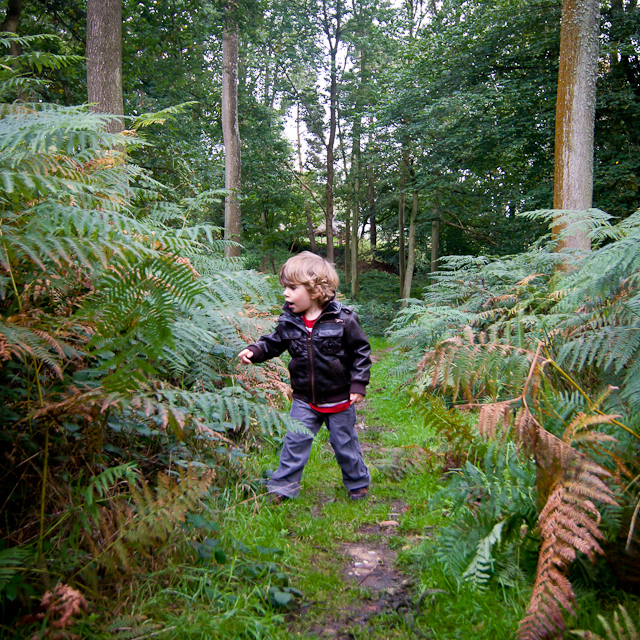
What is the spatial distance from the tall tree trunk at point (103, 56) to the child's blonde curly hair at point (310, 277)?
14.9 feet

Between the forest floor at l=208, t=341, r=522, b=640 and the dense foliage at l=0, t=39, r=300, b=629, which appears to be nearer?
the dense foliage at l=0, t=39, r=300, b=629

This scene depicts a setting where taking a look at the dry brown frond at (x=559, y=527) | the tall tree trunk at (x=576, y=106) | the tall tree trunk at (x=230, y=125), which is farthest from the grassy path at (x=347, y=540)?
the tall tree trunk at (x=230, y=125)

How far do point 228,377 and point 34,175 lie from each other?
219 cm

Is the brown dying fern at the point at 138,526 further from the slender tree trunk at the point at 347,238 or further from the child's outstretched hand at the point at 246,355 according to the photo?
the slender tree trunk at the point at 347,238

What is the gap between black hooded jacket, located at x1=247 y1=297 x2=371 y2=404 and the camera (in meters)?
3.11

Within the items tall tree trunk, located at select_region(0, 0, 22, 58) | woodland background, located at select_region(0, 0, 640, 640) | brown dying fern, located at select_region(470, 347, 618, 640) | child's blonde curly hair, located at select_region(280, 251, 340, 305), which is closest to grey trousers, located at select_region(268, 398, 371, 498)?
woodland background, located at select_region(0, 0, 640, 640)

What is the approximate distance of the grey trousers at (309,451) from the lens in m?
3.07

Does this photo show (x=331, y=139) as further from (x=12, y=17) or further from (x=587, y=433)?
(x=587, y=433)

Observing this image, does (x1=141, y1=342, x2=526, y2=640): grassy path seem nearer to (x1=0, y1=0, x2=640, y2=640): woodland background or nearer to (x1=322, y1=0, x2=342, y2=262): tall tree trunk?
(x1=0, y1=0, x2=640, y2=640): woodland background

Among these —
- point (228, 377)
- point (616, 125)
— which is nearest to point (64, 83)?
point (228, 377)

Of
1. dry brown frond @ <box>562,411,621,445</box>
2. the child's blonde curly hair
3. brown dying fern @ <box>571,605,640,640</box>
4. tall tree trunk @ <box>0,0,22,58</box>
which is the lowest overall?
brown dying fern @ <box>571,605,640,640</box>

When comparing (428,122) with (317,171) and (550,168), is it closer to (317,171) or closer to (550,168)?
(550,168)

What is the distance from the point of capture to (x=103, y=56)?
6.17m

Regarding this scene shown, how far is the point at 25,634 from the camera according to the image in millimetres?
1474
